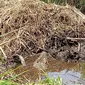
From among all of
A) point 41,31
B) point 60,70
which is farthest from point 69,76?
point 41,31

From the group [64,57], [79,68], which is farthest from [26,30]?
[79,68]

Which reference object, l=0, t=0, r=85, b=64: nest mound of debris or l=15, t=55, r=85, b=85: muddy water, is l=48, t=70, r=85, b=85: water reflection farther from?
l=0, t=0, r=85, b=64: nest mound of debris

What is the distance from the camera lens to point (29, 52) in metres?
5.82

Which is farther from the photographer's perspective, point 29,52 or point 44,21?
point 44,21

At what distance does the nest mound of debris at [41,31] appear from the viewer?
5.79 metres

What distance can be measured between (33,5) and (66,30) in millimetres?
914

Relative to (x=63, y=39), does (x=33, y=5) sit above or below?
above

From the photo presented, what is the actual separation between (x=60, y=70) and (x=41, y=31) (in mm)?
1182

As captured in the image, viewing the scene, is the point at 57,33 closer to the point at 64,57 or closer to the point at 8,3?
the point at 64,57

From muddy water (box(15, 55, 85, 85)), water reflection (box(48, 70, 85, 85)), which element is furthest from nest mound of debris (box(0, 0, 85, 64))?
water reflection (box(48, 70, 85, 85))

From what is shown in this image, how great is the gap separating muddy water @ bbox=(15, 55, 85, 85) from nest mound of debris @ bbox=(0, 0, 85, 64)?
19cm

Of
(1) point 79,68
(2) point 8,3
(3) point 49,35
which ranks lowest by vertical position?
(1) point 79,68

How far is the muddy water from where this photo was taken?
4855 millimetres

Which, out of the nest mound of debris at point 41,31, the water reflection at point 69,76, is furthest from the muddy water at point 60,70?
the nest mound of debris at point 41,31
